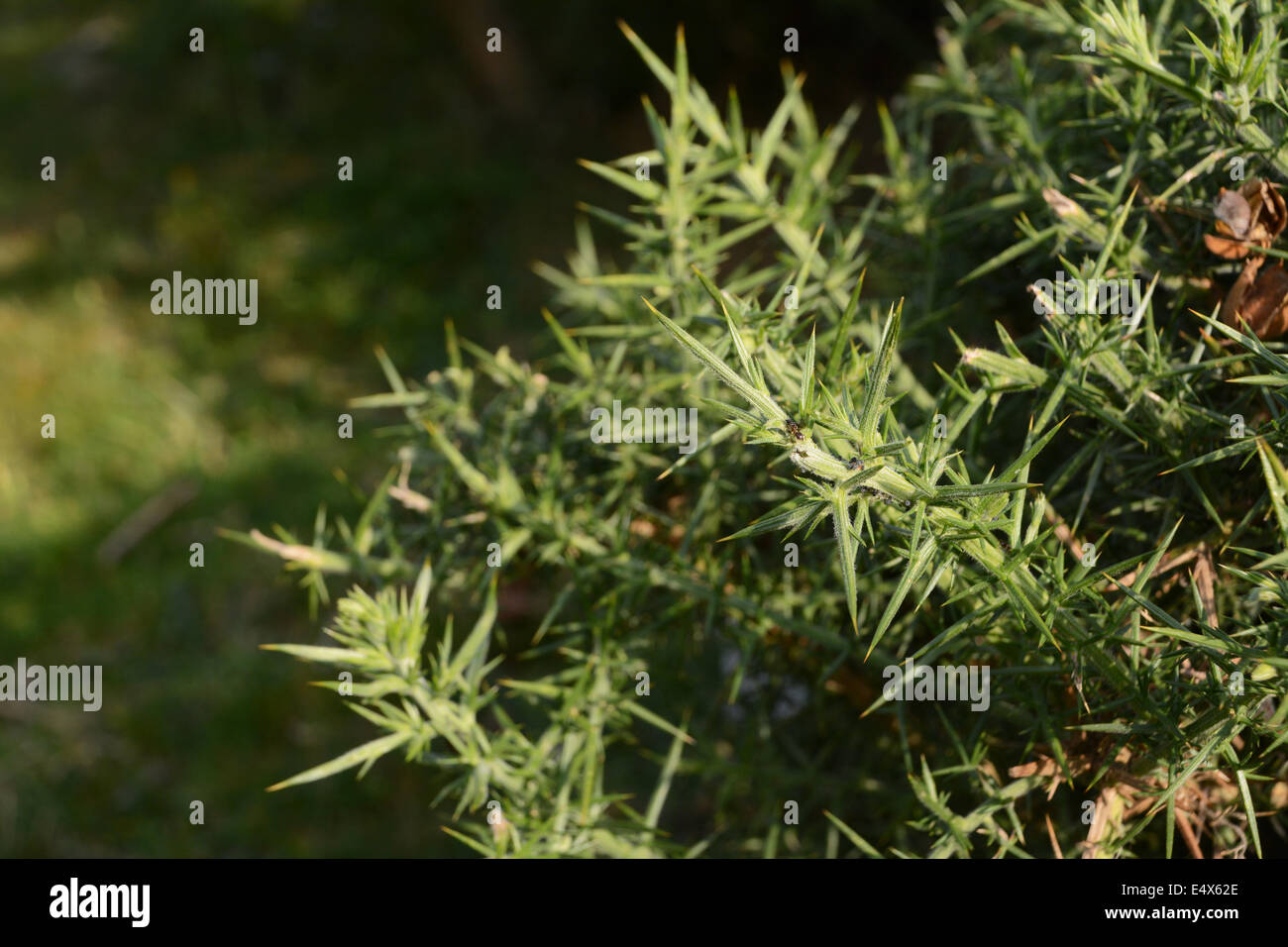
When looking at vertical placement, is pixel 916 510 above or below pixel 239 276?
below

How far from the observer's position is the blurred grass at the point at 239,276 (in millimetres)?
1746

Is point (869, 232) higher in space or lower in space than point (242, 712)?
higher

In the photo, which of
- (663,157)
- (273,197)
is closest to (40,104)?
(273,197)

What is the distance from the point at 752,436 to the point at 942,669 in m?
0.26

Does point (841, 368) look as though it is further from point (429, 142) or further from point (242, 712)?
point (429, 142)

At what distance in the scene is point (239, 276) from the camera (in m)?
2.53

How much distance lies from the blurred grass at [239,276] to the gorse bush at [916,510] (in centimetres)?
97

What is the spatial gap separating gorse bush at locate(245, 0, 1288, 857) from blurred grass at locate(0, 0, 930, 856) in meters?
0.97

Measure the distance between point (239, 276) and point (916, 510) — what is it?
238cm

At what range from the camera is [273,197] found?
2717mm

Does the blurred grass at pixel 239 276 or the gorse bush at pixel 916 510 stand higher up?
the blurred grass at pixel 239 276

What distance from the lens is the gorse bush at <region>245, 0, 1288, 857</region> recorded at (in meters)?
0.54

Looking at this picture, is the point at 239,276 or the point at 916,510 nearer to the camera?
the point at 916,510

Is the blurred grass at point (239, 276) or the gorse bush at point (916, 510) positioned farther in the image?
the blurred grass at point (239, 276)
